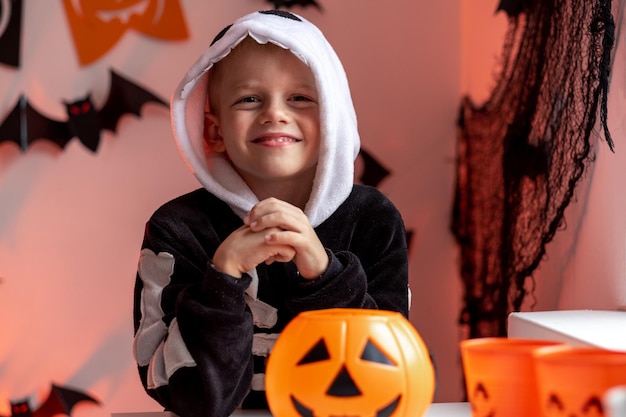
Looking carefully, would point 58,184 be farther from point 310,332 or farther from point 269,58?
point 310,332

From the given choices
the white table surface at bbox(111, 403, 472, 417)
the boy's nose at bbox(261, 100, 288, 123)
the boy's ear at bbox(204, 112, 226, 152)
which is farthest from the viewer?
the boy's ear at bbox(204, 112, 226, 152)

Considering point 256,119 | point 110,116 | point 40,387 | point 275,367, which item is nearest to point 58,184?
point 110,116

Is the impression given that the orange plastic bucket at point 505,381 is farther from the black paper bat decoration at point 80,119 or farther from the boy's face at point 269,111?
the black paper bat decoration at point 80,119

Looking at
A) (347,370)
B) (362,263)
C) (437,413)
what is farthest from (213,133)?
(347,370)

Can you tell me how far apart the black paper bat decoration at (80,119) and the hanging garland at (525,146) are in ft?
2.68

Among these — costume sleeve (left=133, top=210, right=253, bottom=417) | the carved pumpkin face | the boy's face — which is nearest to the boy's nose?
the boy's face

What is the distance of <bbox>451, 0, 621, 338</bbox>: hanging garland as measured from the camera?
1.26 metres

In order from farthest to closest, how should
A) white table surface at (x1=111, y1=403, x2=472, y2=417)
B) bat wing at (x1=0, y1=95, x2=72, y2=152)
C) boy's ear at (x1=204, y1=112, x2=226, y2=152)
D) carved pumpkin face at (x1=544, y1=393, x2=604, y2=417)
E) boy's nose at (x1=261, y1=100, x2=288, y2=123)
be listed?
bat wing at (x1=0, y1=95, x2=72, y2=152) → boy's ear at (x1=204, y1=112, x2=226, y2=152) → boy's nose at (x1=261, y1=100, x2=288, y2=123) → white table surface at (x1=111, y1=403, x2=472, y2=417) → carved pumpkin face at (x1=544, y1=393, x2=604, y2=417)

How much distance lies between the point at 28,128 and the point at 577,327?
151 cm

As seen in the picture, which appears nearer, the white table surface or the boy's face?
the white table surface

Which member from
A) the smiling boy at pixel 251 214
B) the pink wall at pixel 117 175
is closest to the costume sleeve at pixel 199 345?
the smiling boy at pixel 251 214

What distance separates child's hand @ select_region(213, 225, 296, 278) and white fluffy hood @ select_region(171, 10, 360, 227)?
9.1 inches

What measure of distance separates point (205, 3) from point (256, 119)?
1123 mm

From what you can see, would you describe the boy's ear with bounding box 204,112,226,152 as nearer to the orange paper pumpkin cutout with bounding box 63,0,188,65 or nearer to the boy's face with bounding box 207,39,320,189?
the boy's face with bounding box 207,39,320,189
